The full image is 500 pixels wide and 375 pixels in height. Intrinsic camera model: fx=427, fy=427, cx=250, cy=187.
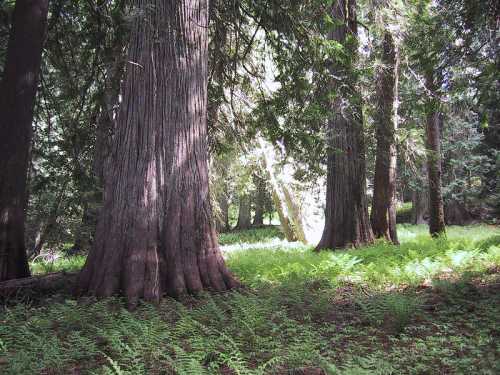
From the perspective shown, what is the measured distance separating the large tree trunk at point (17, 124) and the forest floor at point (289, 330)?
1.06 m

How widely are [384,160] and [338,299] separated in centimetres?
586

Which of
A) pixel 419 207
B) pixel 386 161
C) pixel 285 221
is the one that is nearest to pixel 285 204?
pixel 285 221

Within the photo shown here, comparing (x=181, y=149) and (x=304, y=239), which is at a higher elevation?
(x=181, y=149)

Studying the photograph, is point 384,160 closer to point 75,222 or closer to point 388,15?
point 388,15

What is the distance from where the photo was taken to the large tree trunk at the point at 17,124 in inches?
256

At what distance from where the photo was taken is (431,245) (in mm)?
9258

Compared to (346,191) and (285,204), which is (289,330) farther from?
(285,204)

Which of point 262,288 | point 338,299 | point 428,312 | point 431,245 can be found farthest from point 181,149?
point 431,245

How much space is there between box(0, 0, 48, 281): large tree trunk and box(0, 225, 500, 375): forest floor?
1064mm

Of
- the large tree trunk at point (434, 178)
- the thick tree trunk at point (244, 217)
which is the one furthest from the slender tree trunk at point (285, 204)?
the thick tree trunk at point (244, 217)

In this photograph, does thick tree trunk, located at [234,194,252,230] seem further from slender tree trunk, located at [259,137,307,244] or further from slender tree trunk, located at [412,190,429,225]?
slender tree trunk, located at [259,137,307,244]

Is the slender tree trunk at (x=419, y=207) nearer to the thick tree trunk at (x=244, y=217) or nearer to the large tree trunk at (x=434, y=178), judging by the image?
the thick tree trunk at (x=244, y=217)

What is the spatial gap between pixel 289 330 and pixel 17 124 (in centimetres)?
524

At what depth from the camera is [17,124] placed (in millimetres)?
6641
